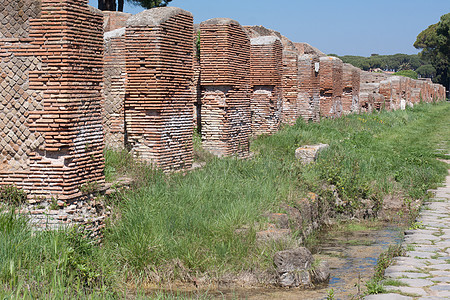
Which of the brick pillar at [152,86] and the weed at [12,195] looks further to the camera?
the brick pillar at [152,86]

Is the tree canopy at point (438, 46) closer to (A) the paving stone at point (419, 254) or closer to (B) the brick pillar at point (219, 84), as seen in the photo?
(B) the brick pillar at point (219, 84)

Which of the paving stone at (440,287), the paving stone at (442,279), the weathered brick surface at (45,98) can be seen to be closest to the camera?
the paving stone at (440,287)

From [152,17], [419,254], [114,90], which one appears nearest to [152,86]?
[114,90]

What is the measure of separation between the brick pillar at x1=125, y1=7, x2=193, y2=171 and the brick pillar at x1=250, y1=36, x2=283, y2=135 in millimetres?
5458

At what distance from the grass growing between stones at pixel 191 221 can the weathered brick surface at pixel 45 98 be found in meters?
0.68

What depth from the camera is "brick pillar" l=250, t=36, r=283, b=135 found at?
14.3 metres

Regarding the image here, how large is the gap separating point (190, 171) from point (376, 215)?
354 centimetres

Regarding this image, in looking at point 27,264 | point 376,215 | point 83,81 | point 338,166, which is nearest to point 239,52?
point 338,166

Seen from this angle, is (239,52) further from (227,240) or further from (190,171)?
(227,240)

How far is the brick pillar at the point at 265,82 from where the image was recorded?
47.0ft

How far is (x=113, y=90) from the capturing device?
365 inches

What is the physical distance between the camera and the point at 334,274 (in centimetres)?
695

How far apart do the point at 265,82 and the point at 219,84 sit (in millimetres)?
3248

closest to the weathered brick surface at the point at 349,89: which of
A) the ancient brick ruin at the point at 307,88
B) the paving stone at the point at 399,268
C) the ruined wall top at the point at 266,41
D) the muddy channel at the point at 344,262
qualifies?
the ancient brick ruin at the point at 307,88
